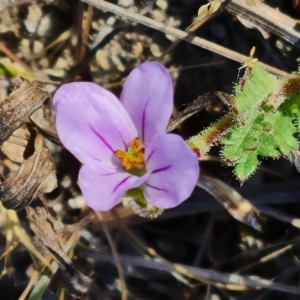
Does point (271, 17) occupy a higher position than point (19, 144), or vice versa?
point (271, 17)

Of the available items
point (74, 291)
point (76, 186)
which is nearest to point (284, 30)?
point (76, 186)

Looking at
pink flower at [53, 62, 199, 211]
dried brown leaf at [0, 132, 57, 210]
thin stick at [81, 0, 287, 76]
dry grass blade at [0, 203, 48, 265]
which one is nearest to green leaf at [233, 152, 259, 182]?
pink flower at [53, 62, 199, 211]

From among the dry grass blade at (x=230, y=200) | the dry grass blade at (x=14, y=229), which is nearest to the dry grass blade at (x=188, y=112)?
the dry grass blade at (x=230, y=200)

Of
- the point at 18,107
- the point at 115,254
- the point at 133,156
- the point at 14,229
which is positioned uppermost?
the point at 18,107

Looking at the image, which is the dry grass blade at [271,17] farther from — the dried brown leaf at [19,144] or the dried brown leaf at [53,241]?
the dried brown leaf at [53,241]

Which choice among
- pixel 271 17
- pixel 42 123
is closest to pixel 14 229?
pixel 42 123

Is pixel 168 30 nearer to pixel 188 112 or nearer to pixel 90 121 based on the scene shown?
pixel 188 112

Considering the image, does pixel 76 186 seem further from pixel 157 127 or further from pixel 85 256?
pixel 157 127
